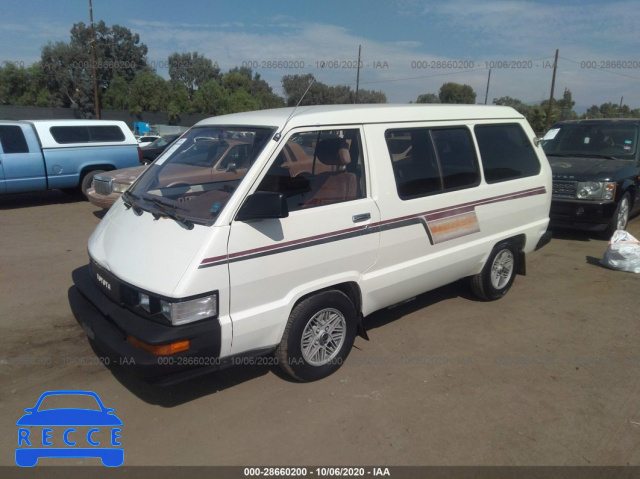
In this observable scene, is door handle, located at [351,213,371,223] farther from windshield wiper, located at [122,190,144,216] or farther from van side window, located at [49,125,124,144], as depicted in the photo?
van side window, located at [49,125,124,144]

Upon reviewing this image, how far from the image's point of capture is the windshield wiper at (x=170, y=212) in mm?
3165

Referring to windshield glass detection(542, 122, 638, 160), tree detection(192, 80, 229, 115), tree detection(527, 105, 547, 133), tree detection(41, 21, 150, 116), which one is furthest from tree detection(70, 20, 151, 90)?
windshield glass detection(542, 122, 638, 160)

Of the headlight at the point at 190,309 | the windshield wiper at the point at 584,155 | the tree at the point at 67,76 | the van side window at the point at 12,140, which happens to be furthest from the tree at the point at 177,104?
the headlight at the point at 190,309

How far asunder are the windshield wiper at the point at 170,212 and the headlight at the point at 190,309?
19.5 inches

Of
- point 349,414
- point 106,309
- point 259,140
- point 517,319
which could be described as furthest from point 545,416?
point 106,309

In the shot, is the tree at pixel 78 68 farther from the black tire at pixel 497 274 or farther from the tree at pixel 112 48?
the black tire at pixel 497 274

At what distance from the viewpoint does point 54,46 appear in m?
41.6

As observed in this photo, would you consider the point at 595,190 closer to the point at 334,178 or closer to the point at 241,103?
the point at 334,178

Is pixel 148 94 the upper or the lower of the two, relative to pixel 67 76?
lower

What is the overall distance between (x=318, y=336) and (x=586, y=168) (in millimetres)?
6437

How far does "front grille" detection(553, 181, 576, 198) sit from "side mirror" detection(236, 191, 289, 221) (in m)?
6.31

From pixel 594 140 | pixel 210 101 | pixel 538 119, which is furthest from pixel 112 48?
pixel 594 140

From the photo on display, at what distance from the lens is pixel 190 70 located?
165ft

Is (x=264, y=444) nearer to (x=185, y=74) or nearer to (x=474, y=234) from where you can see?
(x=474, y=234)
